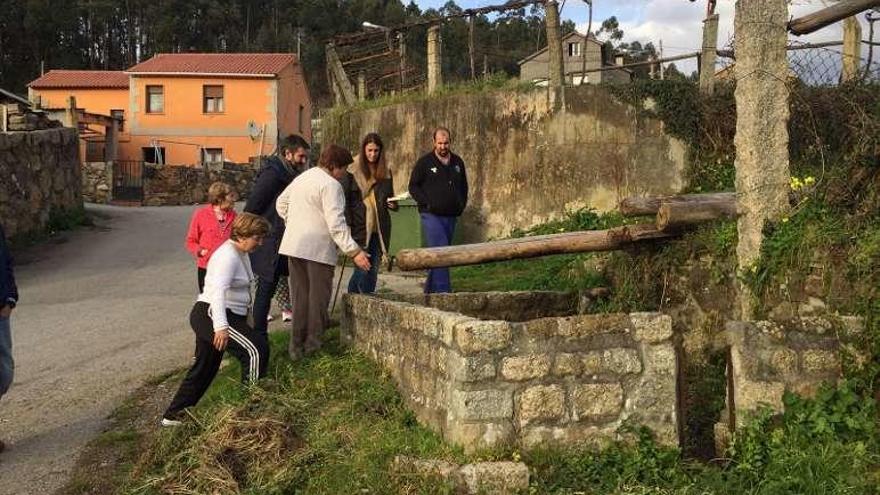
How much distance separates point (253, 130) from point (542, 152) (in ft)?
91.2

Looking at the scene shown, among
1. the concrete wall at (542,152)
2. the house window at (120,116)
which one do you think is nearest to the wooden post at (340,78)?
the concrete wall at (542,152)

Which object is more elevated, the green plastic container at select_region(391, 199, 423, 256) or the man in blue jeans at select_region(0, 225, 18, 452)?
the green plastic container at select_region(391, 199, 423, 256)

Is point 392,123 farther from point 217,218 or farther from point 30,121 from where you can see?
point 30,121

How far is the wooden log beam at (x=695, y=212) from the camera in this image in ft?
21.1

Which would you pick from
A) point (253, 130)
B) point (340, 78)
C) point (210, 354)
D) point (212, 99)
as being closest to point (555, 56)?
point (340, 78)

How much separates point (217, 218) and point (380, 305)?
9.65 ft

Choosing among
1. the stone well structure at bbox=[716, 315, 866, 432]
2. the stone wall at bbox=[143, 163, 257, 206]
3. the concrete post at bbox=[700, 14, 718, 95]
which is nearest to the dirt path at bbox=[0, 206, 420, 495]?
the stone well structure at bbox=[716, 315, 866, 432]

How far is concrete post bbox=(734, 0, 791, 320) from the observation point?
5.79 m

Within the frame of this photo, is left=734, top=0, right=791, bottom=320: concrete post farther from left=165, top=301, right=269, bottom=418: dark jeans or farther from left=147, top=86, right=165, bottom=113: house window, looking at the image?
left=147, top=86, right=165, bottom=113: house window

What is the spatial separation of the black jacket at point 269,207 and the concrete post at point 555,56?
20.3 feet

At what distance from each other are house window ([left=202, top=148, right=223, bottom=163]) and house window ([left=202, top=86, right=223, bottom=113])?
1.77 metres

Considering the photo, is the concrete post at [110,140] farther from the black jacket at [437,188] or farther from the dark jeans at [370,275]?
the dark jeans at [370,275]

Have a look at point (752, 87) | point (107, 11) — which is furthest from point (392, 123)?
point (107, 11)

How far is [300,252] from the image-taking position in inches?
259
